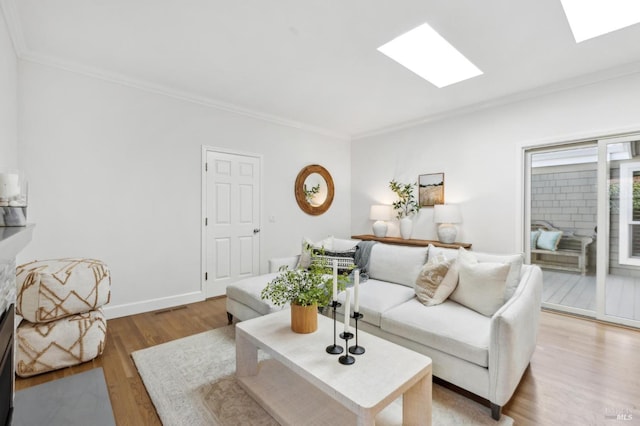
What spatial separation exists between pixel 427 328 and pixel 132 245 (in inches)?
120

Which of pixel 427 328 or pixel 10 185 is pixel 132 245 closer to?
pixel 10 185

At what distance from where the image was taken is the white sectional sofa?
165 cm

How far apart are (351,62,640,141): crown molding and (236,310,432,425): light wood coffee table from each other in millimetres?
3392

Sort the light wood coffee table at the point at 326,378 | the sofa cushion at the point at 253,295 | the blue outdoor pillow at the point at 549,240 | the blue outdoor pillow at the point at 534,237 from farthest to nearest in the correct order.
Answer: the blue outdoor pillow at the point at 534,237, the blue outdoor pillow at the point at 549,240, the sofa cushion at the point at 253,295, the light wood coffee table at the point at 326,378

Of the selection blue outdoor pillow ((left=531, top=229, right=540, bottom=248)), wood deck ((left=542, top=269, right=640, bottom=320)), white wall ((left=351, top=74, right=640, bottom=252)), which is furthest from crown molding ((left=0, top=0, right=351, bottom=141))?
wood deck ((left=542, top=269, right=640, bottom=320))

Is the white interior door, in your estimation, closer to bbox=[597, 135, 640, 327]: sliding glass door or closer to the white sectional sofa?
the white sectional sofa

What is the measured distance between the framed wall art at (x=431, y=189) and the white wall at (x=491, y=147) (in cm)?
8

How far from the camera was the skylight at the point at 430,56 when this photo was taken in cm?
254

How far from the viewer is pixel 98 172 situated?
120 inches

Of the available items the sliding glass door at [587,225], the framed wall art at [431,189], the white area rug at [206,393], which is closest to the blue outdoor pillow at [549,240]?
the sliding glass door at [587,225]

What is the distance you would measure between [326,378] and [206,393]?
3.23 feet

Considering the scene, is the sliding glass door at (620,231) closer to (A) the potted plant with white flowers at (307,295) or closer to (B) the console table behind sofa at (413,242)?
(B) the console table behind sofa at (413,242)

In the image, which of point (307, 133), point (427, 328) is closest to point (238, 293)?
point (427, 328)

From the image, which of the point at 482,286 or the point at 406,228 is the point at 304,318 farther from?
the point at 406,228
